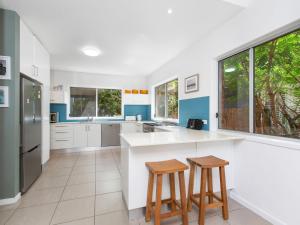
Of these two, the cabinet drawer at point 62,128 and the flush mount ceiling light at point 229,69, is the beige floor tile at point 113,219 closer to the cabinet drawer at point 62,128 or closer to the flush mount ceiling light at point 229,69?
the flush mount ceiling light at point 229,69

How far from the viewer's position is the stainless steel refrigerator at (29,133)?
7.52 ft

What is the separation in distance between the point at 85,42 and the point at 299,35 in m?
3.23

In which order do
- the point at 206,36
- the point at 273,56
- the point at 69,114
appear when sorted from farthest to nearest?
the point at 69,114 < the point at 206,36 < the point at 273,56

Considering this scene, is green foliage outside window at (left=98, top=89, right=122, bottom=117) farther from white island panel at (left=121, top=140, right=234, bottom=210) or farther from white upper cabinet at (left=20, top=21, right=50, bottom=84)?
white island panel at (left=121, top=140, right=234, bottom=210)

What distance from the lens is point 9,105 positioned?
6.97ft

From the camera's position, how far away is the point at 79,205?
209cm

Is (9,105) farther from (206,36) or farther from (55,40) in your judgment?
(206,36)

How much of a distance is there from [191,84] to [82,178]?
9.03 ft

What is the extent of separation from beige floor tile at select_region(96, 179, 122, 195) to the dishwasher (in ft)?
7.90

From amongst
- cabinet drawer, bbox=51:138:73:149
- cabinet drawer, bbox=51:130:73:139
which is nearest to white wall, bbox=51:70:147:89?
cabinet drawer, bbox=51:130:73:139

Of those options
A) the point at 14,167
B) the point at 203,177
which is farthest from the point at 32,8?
the point at 203,177

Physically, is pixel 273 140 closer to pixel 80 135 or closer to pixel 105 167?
pixel 105 167

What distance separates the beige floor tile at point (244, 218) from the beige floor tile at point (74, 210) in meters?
1.66

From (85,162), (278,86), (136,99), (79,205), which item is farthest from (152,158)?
(136,99)
